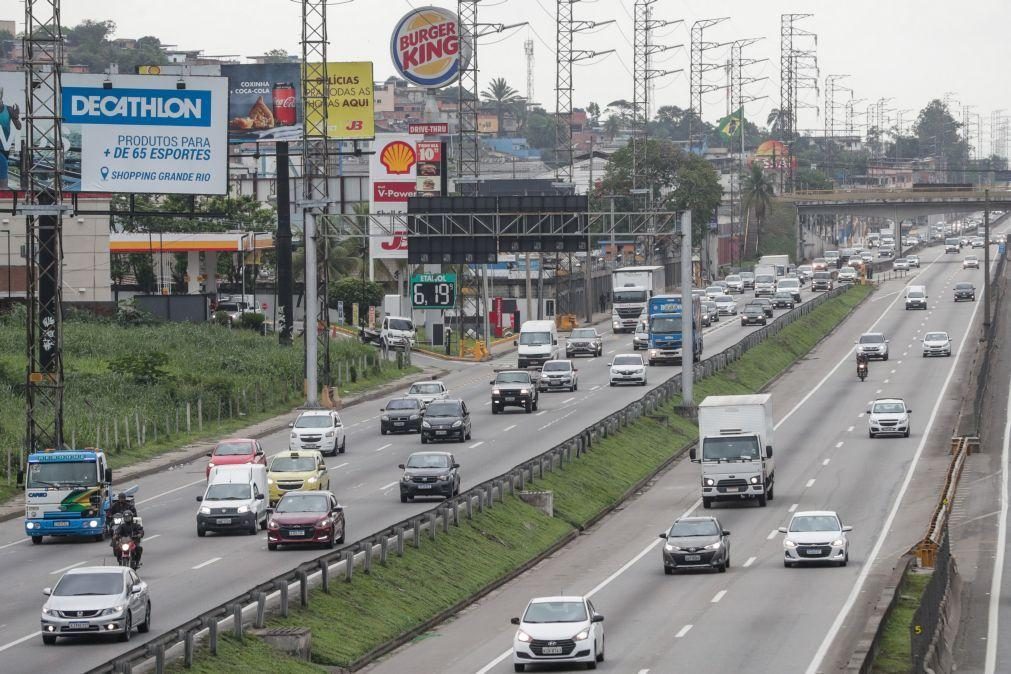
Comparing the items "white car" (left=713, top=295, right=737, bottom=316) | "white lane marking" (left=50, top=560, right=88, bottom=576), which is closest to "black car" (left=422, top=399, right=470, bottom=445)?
"white lane marking" (left=50, top=560, right=88, bottom=576)

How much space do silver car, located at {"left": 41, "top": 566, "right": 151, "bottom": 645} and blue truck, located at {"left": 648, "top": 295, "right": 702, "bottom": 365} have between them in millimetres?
62277

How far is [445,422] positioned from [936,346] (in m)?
44.0

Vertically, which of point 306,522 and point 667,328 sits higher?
point 667,328

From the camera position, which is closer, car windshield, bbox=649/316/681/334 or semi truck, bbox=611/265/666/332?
car windshield, bbox=649/316/681/334

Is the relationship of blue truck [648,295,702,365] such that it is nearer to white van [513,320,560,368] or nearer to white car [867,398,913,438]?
white van [513,320,560,368]

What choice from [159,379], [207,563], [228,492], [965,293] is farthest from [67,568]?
[965,293]

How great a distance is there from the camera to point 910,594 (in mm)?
38500

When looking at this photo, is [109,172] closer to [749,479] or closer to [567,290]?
[749,479]

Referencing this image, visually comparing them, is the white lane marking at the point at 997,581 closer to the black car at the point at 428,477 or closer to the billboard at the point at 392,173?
the black car at the point at 428,477

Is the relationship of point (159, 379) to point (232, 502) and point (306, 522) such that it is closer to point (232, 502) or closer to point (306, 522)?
point (232, 502)

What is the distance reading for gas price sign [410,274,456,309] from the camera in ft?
322

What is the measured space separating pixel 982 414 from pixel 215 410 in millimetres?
33254

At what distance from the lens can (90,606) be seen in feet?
98.1

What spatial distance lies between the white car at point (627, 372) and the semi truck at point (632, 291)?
2650 cm
